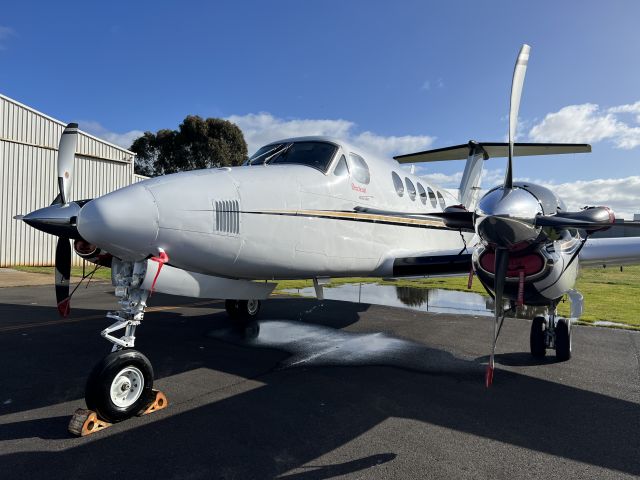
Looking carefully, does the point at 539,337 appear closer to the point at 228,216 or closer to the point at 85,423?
the point at 228,216

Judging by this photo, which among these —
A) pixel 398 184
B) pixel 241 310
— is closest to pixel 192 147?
pixel 241 310

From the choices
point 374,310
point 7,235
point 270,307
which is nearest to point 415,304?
point 374,310

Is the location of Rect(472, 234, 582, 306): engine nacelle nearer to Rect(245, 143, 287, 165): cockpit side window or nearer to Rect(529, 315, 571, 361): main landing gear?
Rect(529, 315, 571, 361): main landing gear

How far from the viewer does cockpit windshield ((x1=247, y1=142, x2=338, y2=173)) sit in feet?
21.2

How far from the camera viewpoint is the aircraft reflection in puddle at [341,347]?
20.9 feet

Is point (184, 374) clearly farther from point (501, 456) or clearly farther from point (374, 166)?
point (374, 166)

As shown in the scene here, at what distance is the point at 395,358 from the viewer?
22.0 ft

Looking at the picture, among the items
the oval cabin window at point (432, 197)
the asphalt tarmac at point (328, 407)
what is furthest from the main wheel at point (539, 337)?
the oval cabin window at point (432, 197)

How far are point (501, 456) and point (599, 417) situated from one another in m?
1.66

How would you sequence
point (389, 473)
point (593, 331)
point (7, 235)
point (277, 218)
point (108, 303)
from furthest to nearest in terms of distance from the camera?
1. point (7, 235)
2. point (108, 303)
3. point (593, 331)
4. point (277, 218)
5. point (389, 473)

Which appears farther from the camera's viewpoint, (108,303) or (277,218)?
(108,303)

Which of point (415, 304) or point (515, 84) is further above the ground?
point (515, 84)

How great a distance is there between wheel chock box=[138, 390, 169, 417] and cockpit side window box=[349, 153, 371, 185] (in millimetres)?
4200

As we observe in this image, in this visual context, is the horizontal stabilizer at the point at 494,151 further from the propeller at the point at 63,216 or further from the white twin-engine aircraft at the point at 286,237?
the propeller at the point at 63,216
